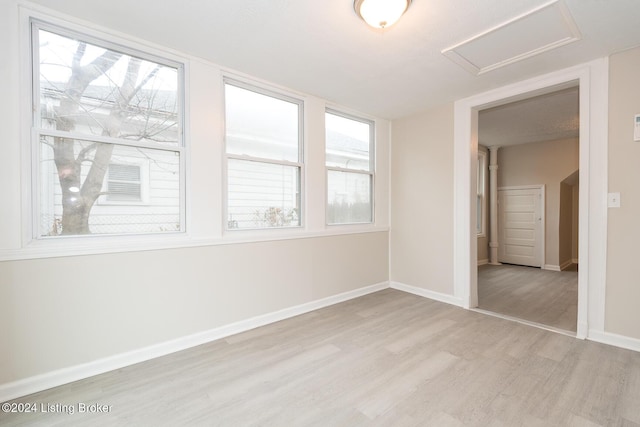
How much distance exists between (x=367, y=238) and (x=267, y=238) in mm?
1598

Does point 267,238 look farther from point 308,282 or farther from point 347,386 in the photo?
point 347,386

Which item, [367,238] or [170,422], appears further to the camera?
[367,238]

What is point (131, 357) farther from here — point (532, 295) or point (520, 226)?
point (520, 226)

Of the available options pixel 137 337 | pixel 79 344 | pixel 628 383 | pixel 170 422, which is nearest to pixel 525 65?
pixel 628 383

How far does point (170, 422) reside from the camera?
1.60 m

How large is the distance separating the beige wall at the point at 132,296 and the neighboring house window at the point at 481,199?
174 inches

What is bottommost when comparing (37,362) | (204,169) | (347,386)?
(347,386)

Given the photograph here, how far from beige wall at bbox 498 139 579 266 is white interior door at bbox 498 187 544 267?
139mm

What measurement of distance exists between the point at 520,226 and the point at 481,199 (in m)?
0.98

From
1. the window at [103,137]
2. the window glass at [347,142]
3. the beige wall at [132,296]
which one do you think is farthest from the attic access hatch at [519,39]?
the window at [103,137]

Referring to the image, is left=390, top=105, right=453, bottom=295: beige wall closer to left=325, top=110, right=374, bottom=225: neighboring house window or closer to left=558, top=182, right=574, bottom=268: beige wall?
left=325, top=110, right=374, bottom=225: neighboring house window

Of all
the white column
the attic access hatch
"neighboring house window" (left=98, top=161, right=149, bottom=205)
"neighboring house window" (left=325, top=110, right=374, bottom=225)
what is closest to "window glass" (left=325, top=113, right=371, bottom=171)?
"neighboring house window" (left=325, top=110, right=374, bottom=225)

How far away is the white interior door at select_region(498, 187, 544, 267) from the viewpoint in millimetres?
5816

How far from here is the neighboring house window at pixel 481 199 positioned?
20.0 ft
